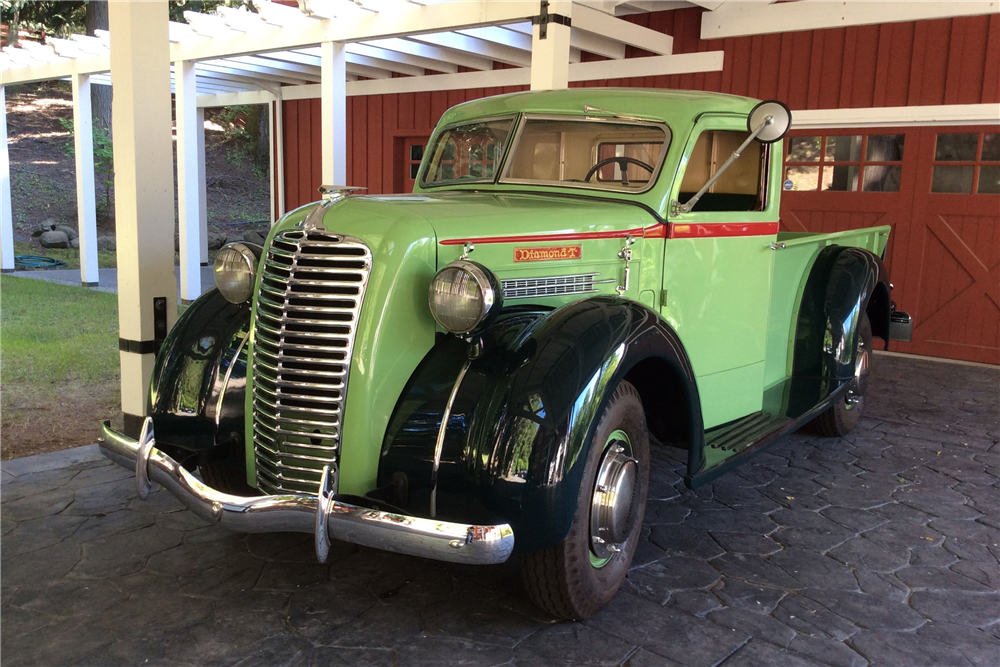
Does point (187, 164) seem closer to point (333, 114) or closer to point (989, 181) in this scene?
point (333, 114)

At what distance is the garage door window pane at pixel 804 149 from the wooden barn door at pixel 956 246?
1.03 metres

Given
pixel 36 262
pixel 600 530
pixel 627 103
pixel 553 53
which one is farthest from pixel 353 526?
pixel 36 262

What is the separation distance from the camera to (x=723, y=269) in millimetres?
3902


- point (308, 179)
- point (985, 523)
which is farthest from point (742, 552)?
point (308, 179)

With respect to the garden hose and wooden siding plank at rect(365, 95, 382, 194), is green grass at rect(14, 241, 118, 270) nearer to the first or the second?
the garden hose

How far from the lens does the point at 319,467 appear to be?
2.74 metres

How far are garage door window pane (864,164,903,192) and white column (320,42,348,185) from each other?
526cm

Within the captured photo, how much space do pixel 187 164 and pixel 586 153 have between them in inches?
277

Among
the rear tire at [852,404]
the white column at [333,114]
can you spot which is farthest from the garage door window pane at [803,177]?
the white column at [333,114]

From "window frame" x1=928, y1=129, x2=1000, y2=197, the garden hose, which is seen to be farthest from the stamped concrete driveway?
the garden hose

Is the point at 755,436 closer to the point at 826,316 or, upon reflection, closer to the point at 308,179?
the point at 826,316

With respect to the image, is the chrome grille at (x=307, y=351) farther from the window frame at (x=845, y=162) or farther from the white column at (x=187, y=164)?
the white column at (x=187, y=164)

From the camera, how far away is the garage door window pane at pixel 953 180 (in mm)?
7625

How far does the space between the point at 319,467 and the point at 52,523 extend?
5.59 feet
